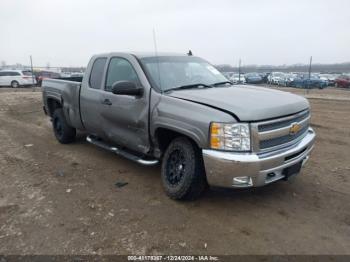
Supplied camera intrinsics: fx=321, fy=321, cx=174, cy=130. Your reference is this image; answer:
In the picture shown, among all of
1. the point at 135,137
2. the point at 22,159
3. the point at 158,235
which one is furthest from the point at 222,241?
the point at 22,159

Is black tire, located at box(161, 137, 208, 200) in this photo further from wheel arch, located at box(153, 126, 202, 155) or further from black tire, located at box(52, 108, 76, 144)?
black tire, located at box(52, 108, 76, 144)

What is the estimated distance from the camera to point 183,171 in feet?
12.9

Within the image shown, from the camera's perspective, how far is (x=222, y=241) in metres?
3.22

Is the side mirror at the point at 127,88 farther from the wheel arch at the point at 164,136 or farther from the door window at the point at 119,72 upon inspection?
the wheel arch at the point at 164,136

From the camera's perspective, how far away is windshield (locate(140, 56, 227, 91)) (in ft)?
14.5

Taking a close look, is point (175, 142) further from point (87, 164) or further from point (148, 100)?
point (87, 164)

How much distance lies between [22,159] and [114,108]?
242 centimetres

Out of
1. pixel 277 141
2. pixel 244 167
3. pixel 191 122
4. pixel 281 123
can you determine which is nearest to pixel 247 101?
pixel 281 123

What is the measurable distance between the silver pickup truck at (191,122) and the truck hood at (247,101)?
0.01 meters

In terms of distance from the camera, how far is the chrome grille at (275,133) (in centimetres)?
343

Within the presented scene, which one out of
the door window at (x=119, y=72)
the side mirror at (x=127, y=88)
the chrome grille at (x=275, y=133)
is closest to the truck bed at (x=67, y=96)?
the door window at (x=119, y=72)

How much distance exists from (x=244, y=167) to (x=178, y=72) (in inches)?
76.8

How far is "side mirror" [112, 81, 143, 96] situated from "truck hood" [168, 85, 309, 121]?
0.48m

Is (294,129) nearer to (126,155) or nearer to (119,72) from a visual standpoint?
(126,155)
